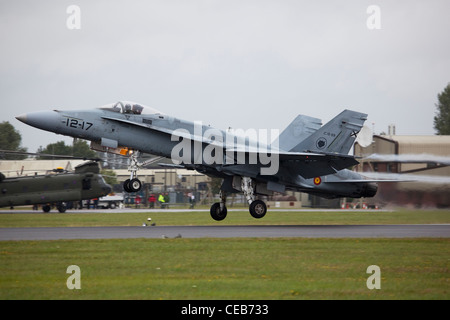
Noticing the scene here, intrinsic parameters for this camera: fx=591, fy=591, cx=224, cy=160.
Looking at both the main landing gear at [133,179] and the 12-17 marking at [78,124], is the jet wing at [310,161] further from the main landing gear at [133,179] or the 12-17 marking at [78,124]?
the 12-17 marking at [78,124]

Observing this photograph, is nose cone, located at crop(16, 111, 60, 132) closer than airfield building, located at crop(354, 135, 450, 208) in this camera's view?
Yes

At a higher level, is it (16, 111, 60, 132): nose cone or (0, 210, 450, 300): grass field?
(16, 111, 60, 132): nose cone

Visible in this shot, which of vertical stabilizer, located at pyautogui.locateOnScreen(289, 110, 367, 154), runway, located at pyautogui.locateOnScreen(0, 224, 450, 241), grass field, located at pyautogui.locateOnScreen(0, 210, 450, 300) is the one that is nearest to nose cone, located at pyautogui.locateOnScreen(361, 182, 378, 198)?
vertical stabilizer, located at pyautogui.locateOnScreen(289, 110, 367, 154)

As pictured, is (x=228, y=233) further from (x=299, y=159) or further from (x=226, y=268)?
(x=226, y=268)

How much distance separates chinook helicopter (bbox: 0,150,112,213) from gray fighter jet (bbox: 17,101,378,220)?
15.3m

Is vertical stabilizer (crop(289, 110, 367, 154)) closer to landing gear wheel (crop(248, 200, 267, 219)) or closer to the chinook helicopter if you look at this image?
landing gear wheel (crop(248, 200, 267, 219))

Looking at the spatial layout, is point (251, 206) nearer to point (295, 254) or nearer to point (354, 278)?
point (295, 254)

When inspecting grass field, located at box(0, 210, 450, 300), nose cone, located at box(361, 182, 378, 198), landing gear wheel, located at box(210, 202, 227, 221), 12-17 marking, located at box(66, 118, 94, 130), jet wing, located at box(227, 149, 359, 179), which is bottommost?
grass field, located at box(0, 210, 450, 300)

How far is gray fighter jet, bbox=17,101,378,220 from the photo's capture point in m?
21.4

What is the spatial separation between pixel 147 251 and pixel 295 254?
363cm

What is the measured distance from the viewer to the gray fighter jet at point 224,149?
21406 millimetres

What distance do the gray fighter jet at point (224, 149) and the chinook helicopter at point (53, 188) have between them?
1534 cm
